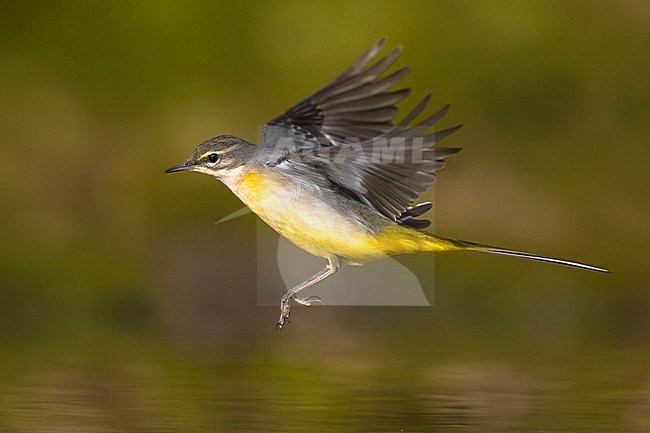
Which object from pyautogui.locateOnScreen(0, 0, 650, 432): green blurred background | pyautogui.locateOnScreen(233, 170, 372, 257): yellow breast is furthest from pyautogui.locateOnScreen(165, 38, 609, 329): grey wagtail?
pyautogui.locateOnScreen(0, 0, 650, 432): green blurred background

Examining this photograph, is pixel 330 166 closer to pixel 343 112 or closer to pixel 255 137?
pixel 343 112

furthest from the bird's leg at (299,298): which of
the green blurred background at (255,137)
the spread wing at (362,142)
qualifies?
the green blurred background at (255,137)

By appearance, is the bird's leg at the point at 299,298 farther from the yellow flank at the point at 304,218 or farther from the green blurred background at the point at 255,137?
the green blurred background at the point at 255,137

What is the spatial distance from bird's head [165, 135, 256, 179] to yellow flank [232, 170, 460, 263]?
0.08m

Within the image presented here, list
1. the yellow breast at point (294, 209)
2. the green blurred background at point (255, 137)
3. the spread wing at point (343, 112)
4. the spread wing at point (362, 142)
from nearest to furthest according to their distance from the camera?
the spread wing at point (343, 112) → the spread wing at point (362, 142) → the yellow breast at point (294, 209) → the green blurred background at point (255, 137)

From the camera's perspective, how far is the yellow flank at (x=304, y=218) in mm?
6305

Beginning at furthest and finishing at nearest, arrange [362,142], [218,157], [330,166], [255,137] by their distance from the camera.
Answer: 1. [255,137]
2. [330,166]
3. [218,157]
4. [362,142]

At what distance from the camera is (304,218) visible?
634 cm

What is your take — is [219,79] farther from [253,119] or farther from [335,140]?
[335,140]

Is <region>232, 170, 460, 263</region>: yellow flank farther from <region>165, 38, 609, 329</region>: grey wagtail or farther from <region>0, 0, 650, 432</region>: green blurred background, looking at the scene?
<region>0, 0, 650, 432</region>: green blurred background

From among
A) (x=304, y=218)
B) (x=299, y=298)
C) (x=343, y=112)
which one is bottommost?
(x=299, y=298)

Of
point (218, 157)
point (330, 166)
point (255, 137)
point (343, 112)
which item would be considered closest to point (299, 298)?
point (330, 166)

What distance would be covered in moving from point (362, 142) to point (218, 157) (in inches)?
27.3

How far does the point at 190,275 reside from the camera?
11719mm
